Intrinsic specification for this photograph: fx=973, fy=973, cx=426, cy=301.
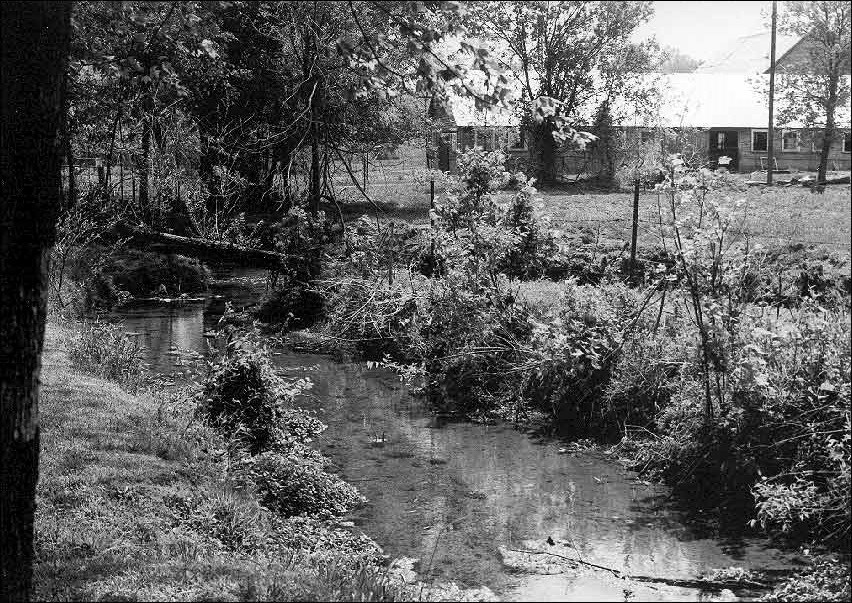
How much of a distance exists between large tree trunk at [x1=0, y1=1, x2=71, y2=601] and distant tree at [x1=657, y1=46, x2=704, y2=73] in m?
41.3

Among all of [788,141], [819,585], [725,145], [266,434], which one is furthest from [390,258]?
[725,145]

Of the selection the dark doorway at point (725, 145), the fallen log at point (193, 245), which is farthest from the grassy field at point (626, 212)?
the dark doorway at point (725, 145)

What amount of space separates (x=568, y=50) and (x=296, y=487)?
114ft

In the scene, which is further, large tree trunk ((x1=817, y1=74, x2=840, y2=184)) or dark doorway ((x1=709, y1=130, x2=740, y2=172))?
dark doorway ((x1=709, y1=130, x2=740, y2=172))

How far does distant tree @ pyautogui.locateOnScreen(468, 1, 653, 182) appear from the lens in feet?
127

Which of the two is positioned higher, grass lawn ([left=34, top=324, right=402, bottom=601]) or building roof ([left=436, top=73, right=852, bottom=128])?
building roof ([left=436, top=73, right=852, bottom=128])

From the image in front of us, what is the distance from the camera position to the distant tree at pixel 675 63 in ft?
145

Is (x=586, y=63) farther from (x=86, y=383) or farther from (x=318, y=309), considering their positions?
(x=86, y=383)

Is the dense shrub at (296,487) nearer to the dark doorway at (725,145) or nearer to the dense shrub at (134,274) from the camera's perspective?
the dense shrub at (134,274)

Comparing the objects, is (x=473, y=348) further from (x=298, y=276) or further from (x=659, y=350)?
(x=298, y=276)

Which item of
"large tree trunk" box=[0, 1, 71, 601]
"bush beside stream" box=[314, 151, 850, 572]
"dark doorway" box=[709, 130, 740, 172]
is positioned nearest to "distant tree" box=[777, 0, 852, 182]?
"dark doorway" box=[709, 130, 740, 172]

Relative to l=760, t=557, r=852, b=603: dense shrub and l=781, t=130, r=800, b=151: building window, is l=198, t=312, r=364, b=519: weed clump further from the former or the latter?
l=781, t=130, r=800, b=151: building window

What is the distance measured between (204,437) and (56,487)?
224 centimetres

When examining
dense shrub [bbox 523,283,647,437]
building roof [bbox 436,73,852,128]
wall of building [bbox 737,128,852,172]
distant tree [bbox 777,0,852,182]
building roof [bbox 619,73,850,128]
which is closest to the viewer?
dense shrub [bbox 523,283,647,437]
